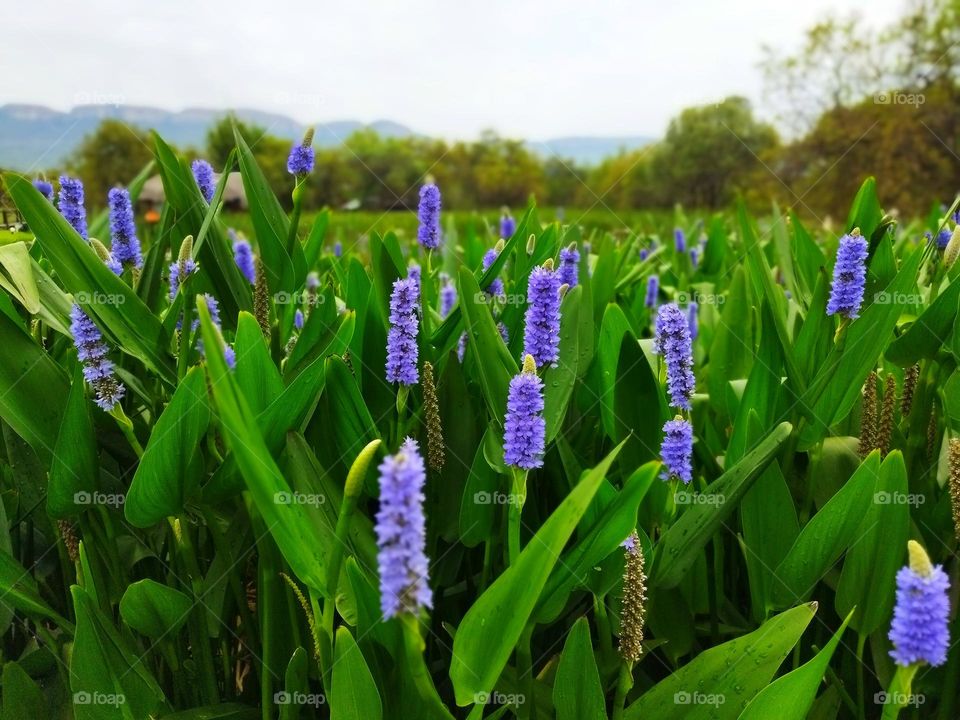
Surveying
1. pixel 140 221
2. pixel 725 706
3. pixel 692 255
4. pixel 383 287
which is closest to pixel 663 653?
pixel 725 706

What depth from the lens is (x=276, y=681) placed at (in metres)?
1.22

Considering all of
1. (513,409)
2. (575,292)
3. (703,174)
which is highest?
(703,174)

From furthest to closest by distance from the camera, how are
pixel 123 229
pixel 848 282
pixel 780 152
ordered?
1. pixel 780 152
2. pixel 123 229
3. pixel 848 282

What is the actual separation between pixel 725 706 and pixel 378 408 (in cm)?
67

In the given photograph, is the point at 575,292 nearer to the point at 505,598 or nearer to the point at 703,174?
the point at 505,598

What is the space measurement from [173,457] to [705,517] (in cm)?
73

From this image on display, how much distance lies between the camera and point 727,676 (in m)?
1.04

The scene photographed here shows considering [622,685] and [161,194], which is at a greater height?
[161,194]
